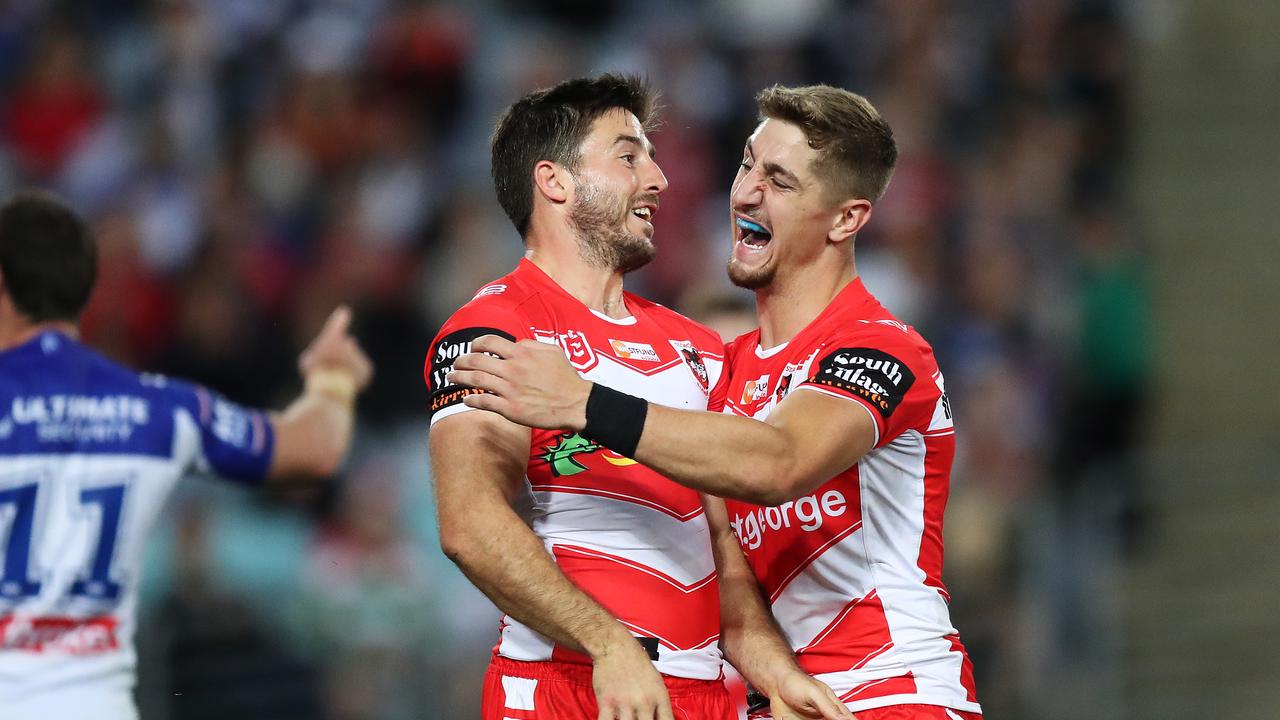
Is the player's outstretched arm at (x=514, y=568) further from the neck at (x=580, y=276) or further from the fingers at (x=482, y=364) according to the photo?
the neck at (x=580, y=276)

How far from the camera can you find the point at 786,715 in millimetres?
4711

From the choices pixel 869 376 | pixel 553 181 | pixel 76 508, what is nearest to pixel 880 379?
pixel 869 376

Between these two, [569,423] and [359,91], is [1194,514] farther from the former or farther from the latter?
[569,423]

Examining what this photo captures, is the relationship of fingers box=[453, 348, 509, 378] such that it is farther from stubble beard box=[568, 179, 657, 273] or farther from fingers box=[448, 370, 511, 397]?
stubble beard box=[568, 179, 657, 273]

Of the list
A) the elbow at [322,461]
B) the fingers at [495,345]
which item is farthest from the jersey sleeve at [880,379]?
the elbow at [322,461]

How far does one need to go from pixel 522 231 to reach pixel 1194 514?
823 cm

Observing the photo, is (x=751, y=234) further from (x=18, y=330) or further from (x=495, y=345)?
(x=18, y=330)

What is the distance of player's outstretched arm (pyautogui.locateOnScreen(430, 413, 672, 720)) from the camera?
438 cm

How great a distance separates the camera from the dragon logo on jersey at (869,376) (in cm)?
465

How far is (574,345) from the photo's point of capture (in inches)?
196

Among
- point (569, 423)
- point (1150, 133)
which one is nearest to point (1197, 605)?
point (1150, 133)

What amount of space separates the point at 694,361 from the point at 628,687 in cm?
134

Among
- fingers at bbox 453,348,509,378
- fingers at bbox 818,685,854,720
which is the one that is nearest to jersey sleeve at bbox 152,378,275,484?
fingers at bbox 453,348,509,378

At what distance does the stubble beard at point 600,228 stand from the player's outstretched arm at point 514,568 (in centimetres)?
88
